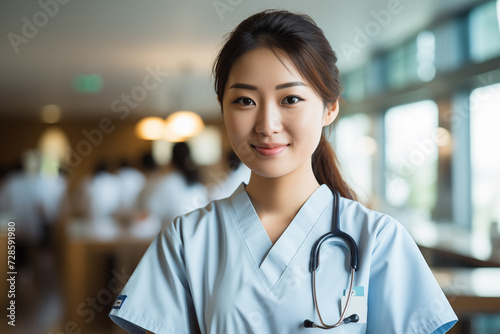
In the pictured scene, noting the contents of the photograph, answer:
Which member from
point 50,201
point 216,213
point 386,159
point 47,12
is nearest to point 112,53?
point 47,12

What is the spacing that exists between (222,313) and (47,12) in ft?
12.1

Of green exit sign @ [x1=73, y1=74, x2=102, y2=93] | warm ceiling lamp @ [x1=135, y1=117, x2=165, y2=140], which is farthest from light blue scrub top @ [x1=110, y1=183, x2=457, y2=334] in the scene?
green exit sign @ [x1=73, y1=74, x2=102, y2=93]

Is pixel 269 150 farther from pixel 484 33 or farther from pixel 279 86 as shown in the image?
pixel 484 33

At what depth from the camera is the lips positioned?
0.96 m

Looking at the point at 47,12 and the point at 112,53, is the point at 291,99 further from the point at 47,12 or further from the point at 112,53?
the point at 112,53

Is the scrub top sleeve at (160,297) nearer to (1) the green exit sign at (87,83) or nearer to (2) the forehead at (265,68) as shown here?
(2) the forehead at (265,68)

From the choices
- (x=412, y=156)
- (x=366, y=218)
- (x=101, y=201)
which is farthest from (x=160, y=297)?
(x=101, y=201)

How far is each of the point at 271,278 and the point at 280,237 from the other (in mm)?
83

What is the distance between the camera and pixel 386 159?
5.77 meters

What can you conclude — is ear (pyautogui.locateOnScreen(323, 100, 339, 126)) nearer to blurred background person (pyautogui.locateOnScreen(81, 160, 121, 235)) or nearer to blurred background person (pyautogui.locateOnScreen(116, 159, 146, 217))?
blurred background person (pyautogui.locateOnScreen(81, 160, 121, 235))

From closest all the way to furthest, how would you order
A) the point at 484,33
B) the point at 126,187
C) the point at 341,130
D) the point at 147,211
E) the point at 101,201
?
the point at 341,130 → the point at 484,33 → the point at 147,211 → the point at 101,201 → the point at 126,187

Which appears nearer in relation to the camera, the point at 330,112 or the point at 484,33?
the point at 330,112

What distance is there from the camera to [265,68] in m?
0.95

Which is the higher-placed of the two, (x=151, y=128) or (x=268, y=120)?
(x=151, y=128)
